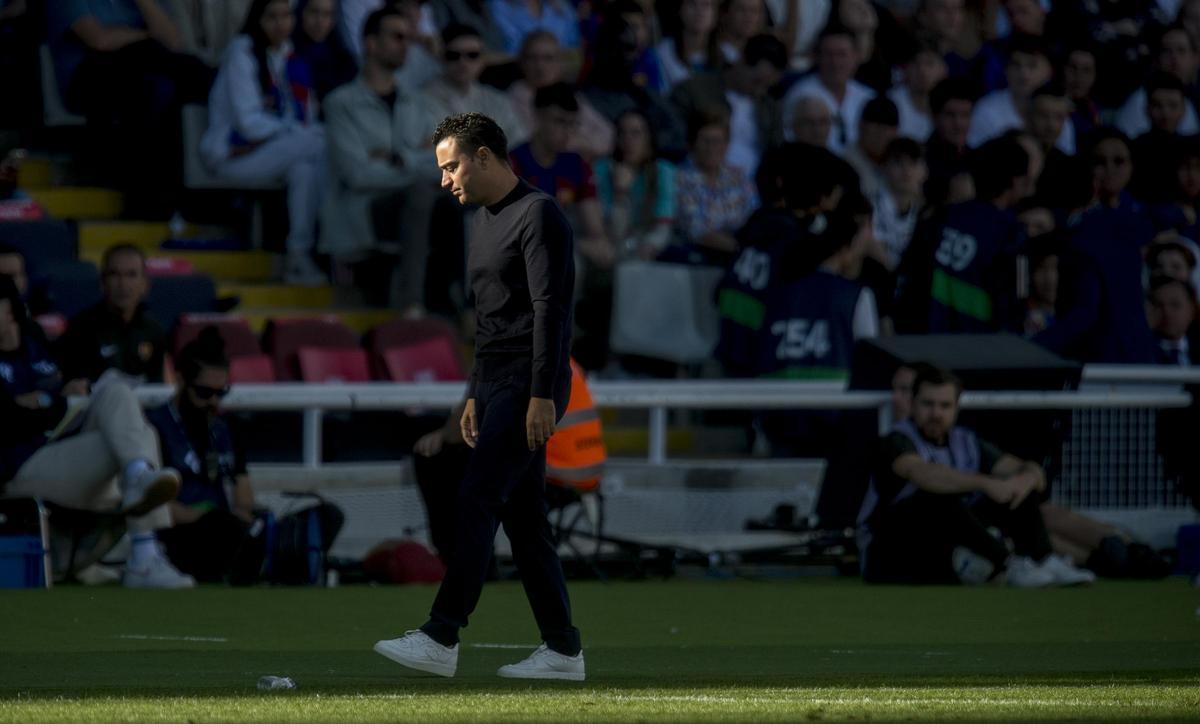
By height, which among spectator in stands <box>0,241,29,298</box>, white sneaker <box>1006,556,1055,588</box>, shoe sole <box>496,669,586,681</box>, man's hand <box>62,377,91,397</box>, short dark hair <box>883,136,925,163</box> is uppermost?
short dark hair <box>883,136,925,163</box>

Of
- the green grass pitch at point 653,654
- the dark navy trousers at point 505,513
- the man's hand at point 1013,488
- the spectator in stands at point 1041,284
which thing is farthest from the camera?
the spectator in stands at point 1041,284

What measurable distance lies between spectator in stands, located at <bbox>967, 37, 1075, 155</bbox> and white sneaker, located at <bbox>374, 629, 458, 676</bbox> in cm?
1100

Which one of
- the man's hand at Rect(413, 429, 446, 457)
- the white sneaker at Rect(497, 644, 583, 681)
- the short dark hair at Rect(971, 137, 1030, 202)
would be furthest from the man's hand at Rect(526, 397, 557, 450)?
the short dark hair at Rect(971, 137, 1030, 202)

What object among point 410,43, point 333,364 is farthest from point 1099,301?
point 410,43

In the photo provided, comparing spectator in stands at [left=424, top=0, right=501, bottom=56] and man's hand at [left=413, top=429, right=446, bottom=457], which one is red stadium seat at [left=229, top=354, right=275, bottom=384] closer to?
man's hand at [left=413, top=429, right=446, bottom=457]

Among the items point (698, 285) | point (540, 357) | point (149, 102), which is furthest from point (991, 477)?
point (149, 102)

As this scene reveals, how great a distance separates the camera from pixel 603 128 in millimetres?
17156

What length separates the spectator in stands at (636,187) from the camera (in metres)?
16.6

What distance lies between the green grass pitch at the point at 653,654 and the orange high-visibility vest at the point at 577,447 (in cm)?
60

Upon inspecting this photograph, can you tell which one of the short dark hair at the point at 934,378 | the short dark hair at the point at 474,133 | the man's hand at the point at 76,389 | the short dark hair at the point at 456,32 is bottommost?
the man's hand at the point at 76,389

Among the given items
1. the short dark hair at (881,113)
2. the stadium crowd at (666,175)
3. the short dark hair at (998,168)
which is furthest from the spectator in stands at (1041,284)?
the short dark hair at (881,113)

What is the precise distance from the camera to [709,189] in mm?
16734

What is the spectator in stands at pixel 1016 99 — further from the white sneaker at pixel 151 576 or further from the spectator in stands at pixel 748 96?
the white sneaker at pixel 151 576

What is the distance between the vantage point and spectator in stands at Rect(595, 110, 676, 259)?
54.3 feet
